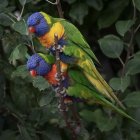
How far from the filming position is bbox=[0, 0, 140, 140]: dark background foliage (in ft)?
5.93

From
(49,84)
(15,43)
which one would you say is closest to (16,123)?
(15,43)

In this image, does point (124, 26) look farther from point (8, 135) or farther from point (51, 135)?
point (8, 135)

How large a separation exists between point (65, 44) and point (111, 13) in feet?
2.60

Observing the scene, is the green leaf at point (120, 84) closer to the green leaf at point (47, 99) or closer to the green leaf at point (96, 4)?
the green leaf at point (47, 99)

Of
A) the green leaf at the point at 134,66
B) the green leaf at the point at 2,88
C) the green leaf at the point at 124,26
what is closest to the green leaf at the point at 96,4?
the green leaf at the point at 124,26

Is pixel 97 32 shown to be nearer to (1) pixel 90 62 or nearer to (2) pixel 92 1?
(2) pixel 92 1

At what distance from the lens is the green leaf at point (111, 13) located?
7.26 feet

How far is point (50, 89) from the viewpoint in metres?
1.69

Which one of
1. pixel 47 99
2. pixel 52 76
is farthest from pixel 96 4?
pixel 52 76

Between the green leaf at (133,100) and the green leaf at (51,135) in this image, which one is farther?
the green leaf at (51,135)

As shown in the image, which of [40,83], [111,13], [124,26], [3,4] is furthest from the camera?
[111,13]

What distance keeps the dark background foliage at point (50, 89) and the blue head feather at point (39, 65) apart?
161 mm

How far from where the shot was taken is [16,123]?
204 cm

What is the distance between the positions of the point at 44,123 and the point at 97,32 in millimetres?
640
